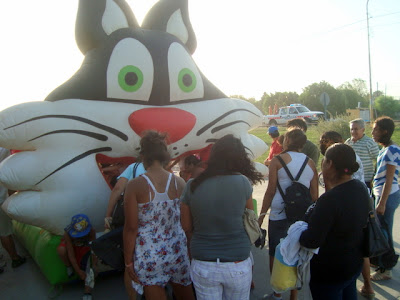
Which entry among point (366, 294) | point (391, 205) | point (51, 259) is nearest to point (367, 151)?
→ point (391, 205)

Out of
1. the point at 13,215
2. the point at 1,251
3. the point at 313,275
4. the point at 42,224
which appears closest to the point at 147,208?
the point at 313,275

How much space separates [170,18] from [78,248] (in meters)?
2.87

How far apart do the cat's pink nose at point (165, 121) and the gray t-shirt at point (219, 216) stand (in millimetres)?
1752

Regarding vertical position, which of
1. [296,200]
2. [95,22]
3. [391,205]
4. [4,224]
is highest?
[95,22]

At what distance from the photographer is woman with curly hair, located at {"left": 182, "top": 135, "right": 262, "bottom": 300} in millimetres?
1980

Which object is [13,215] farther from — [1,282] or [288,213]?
[288,213]

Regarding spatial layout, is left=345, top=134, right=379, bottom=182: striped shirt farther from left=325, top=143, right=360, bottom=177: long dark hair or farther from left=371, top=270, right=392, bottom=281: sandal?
left=325, top=143, right=360, bottom=177: long dark hair

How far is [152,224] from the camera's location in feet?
7.38

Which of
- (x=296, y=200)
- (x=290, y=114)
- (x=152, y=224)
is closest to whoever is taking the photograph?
(x=152, y=224)

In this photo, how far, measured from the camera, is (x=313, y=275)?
213cm

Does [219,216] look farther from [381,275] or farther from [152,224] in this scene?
[381,275]

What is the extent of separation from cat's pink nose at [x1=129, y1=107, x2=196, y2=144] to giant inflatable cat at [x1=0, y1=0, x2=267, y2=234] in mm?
11

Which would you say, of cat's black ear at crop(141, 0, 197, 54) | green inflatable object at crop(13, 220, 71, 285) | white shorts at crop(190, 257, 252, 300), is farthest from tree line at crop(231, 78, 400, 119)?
white shorts at crop(190, 257, 252, 300)

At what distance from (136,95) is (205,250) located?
2266 mm
